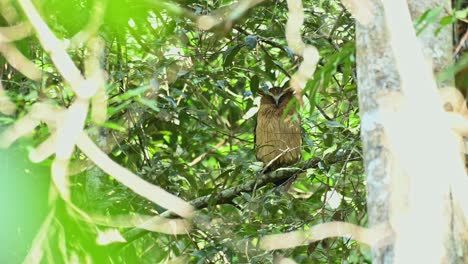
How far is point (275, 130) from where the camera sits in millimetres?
5434

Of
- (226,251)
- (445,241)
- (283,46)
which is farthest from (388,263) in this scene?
(283,46)

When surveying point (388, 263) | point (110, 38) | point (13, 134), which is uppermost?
point (110, 38)

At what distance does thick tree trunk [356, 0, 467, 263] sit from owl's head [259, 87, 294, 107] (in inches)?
132

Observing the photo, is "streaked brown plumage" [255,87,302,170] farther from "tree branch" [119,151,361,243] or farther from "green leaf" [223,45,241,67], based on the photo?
"green leaf" [223,45,241,67]

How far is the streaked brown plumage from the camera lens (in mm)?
5215

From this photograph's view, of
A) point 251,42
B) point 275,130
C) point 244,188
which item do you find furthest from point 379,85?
point 275,130

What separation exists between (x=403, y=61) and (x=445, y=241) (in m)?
0.38

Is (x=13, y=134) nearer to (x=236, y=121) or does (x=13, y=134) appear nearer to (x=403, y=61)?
(x=403, y=61)

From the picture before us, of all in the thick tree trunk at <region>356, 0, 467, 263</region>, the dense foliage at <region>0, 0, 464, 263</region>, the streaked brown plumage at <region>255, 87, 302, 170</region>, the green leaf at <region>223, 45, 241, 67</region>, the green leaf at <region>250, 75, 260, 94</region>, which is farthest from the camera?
the streaked brown plumage at <region>255, 87, 302, 170</region>

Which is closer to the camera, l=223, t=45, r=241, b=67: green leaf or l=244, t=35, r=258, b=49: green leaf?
l=244, t=35, r=258, b=49: green leaf

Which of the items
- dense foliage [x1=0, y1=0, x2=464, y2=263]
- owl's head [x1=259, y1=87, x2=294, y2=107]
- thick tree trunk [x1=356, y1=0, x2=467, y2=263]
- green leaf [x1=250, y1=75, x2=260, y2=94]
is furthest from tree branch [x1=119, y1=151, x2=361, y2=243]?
thick tree trunk [x1=356, y1=0, x2=467, y2=263]

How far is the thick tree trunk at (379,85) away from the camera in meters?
1.79

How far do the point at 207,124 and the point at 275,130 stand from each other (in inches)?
30.7

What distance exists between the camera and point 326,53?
4320 millimetres
